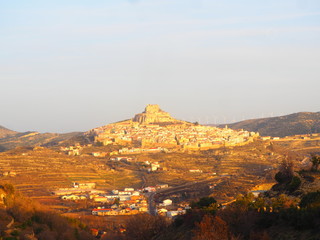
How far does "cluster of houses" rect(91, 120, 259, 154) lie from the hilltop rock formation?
21.3ft

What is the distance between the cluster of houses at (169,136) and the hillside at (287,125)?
16988 mm

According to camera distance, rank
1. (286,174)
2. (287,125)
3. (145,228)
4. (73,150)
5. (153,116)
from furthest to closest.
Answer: (153,116) → (287,125) → (73,150) → (286,174) → (145,228)

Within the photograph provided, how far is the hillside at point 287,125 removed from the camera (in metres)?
135

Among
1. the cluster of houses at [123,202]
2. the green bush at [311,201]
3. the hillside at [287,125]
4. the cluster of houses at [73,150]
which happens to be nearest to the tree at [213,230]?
the green bush at [311,201]

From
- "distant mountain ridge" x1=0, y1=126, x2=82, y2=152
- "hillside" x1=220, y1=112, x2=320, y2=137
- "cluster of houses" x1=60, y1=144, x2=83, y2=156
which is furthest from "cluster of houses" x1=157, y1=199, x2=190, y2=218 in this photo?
"distant mountain ridge" x1=0, y1=126, x2=82, y2=152

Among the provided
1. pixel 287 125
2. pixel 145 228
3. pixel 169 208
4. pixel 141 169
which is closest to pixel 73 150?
pixel 141 169

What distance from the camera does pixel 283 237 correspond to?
829 inches

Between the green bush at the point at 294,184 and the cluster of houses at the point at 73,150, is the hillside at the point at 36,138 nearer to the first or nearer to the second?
the cluster of houses at the point at 73,150

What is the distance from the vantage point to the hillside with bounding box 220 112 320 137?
442 feet

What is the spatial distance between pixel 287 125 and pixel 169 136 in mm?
42425

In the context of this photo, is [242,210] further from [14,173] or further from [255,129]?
[255,129]

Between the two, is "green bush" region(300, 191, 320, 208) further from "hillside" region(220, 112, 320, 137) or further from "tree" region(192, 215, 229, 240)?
"hillside" region(220, 112, 320, 137)

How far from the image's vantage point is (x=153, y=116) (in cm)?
14812

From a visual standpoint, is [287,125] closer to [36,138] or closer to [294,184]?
[36,138]
